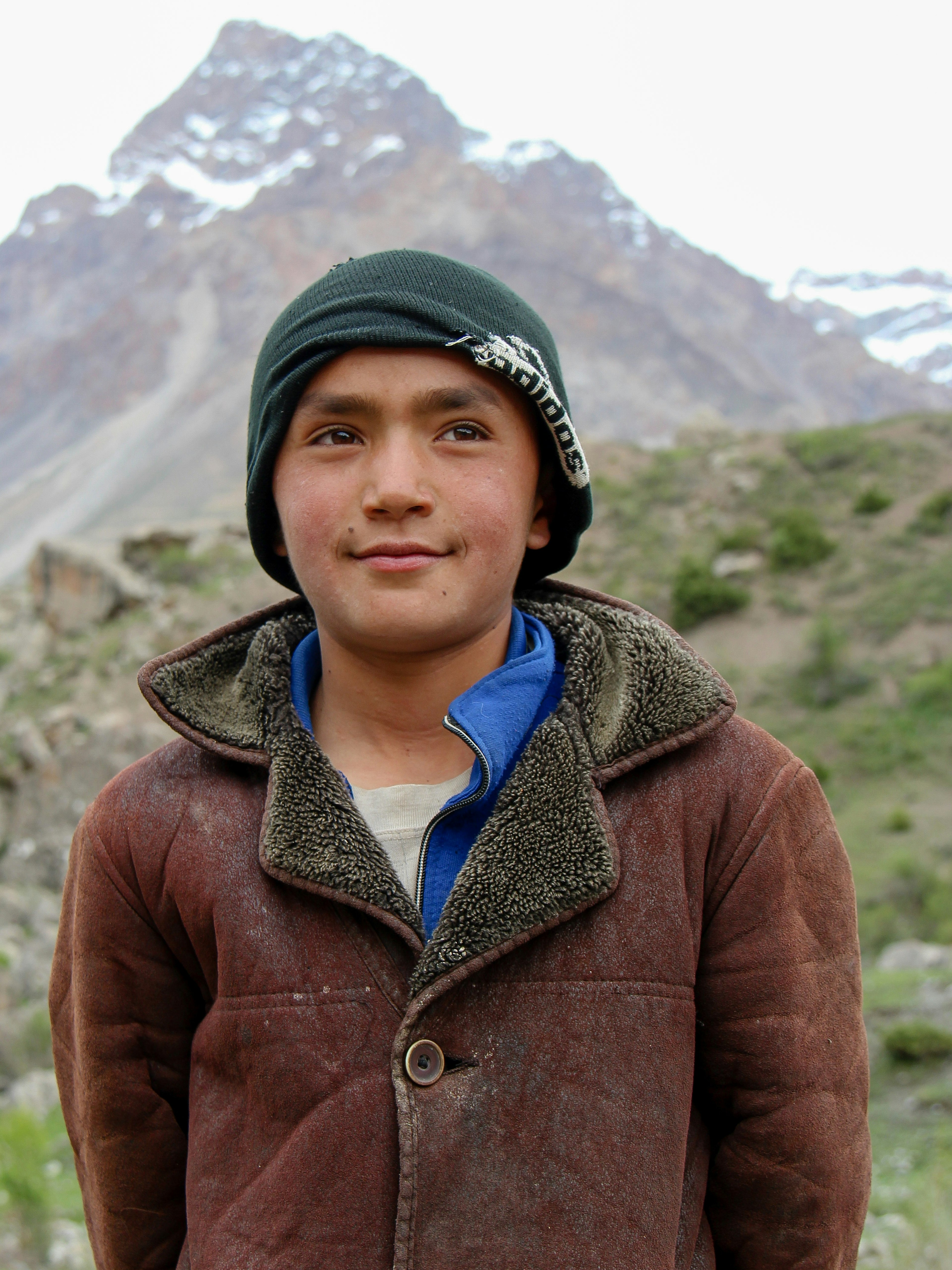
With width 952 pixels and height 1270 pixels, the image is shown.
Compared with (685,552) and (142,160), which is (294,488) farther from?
(142,160)

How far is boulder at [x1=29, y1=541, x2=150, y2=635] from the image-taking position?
18.4 m

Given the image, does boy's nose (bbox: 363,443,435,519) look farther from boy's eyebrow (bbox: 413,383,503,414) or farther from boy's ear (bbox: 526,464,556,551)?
boy's ear (bbox: 526,464,556,551)

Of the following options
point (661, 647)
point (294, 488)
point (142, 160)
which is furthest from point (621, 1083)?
point (142, 160)

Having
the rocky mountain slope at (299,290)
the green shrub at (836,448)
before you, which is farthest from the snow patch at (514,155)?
the green shrub at (836,448)

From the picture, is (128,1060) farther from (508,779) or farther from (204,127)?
(204,127)

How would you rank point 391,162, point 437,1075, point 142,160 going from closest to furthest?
point 437,1075
point 391,162
point 142,160

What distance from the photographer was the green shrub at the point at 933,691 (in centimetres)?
1342

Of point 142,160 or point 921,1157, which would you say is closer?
point 921,1157

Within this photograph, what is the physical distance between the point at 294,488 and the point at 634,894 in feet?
2.30

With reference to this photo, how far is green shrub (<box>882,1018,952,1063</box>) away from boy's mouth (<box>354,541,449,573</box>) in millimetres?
5358

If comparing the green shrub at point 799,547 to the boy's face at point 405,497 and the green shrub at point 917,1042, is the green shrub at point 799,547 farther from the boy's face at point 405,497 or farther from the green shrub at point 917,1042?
the boy's face at point 405,497

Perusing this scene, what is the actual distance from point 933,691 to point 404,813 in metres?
13.7

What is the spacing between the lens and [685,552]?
20.3 meters

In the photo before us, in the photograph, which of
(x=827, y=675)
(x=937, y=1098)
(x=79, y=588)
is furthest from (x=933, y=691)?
(x=79, y=588)
